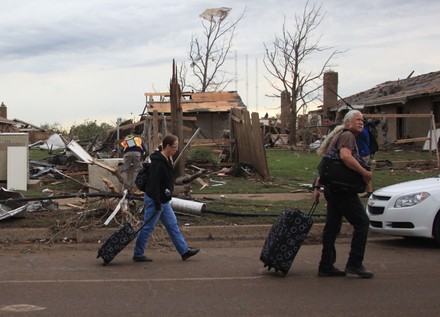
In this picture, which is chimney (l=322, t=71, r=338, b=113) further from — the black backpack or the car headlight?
the black backpack

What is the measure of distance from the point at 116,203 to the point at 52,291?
3771 mm

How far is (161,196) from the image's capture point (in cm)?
697

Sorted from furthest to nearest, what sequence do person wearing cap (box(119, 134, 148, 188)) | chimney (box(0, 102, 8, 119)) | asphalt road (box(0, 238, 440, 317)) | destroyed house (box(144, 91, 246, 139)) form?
chimney (box(0, 102, 8, 119)), destroyed house (box(144, 91, 246, 139)), person wearing cap (box(119, 134, 148, 188)), asphalt road (box(0, 238, 440, 317))

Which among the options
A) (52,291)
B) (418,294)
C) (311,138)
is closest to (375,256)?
(418,294)

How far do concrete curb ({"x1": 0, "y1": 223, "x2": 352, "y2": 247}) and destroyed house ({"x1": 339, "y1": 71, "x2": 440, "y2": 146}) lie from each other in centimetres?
1670

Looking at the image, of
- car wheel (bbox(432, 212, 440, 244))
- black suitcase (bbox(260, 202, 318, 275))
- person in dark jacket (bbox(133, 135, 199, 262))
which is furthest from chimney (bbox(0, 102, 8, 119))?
black suitcase (bbox(260, 202, 318, 275))

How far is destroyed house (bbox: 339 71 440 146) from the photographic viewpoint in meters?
25.6

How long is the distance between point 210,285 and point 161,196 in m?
1.48

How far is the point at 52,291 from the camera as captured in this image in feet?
18.8

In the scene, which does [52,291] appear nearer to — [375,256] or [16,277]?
[16,277]

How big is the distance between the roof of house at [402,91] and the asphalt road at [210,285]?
18.9 meters

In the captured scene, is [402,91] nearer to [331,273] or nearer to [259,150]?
[259,150]

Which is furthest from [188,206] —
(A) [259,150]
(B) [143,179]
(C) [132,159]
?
(A) [259,150]

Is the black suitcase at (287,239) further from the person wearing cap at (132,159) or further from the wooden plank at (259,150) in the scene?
the wooden plank at (259,150)
